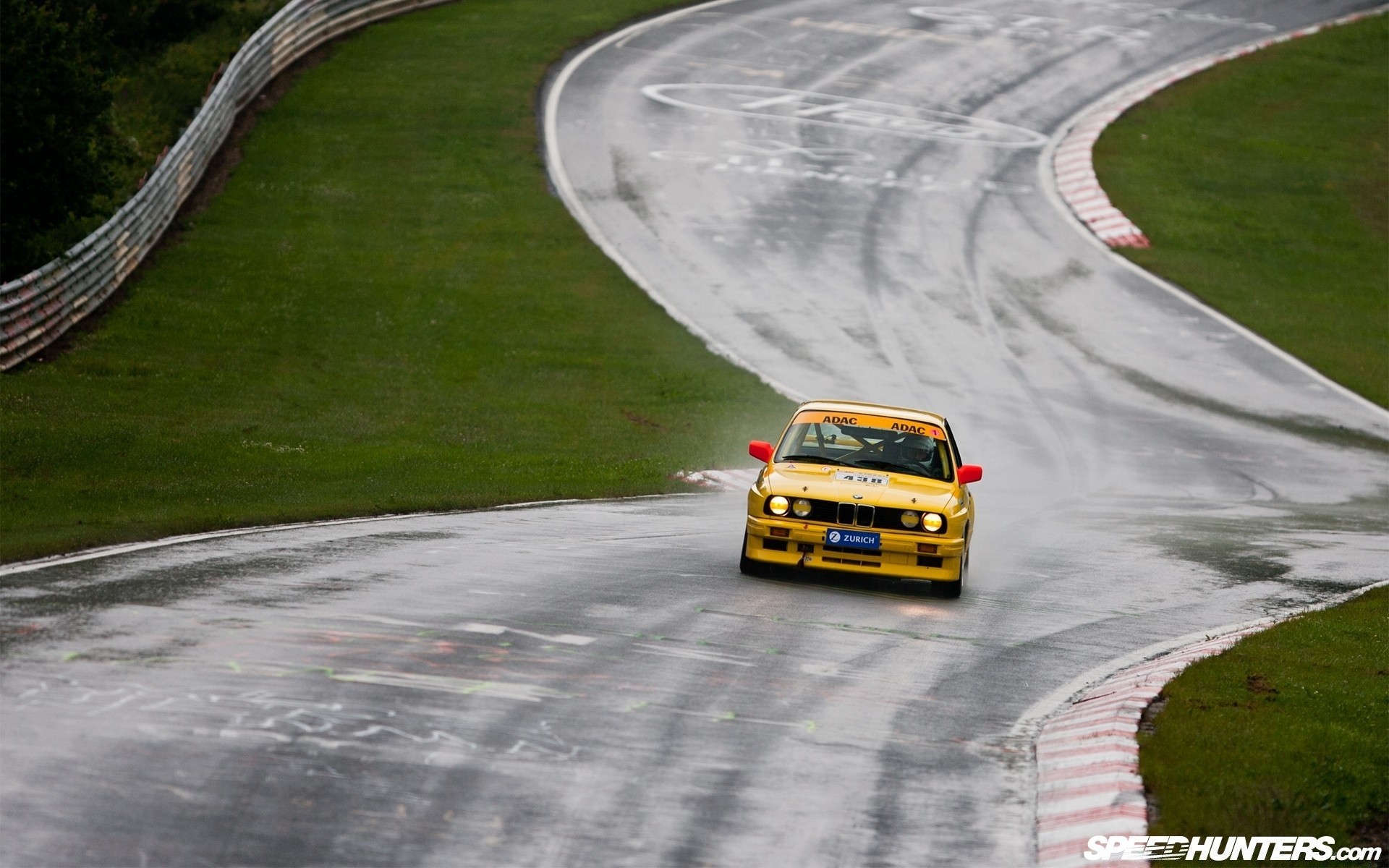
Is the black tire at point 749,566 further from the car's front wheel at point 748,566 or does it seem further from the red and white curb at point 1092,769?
the red and white curb at point 1092,769

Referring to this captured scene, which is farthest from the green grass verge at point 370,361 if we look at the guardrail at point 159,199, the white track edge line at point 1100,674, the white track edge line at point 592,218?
the white track edge line at point 1100,674

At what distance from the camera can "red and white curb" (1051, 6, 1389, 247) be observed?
36.2m

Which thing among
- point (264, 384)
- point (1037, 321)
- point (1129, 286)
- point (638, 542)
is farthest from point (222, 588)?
point (1129, 286)

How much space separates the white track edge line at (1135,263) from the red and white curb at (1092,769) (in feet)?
62.2

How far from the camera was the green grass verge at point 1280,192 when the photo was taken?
3241 centimetres

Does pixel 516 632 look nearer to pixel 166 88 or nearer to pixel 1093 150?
pixel 166 88

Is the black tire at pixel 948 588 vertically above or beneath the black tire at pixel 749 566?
beneath

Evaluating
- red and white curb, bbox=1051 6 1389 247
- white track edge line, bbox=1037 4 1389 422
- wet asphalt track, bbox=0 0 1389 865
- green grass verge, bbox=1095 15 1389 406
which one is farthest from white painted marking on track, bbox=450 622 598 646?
red and white curb, bbox=1051 6 1389 247

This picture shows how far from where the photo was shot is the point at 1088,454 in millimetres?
23734

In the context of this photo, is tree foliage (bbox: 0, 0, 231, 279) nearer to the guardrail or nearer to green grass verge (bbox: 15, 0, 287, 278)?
the guardrail

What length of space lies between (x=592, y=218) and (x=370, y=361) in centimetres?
1009

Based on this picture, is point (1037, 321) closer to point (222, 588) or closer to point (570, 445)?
point (570, 445)

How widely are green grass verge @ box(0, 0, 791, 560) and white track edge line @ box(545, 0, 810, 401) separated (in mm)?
333

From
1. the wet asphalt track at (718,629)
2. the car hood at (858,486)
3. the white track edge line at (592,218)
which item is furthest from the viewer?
the white track edge line at (592,218)
